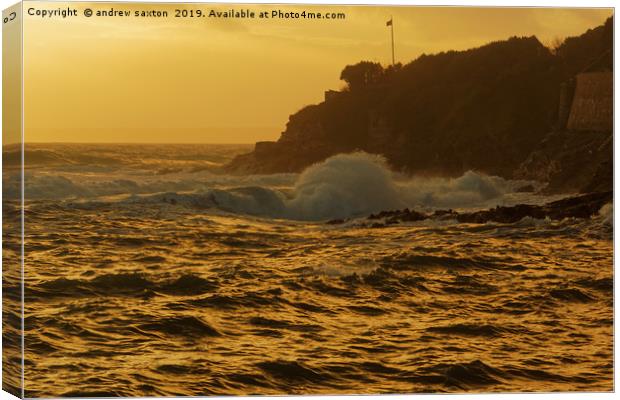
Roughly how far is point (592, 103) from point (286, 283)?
3.10 metres

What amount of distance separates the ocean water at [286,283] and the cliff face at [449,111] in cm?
17

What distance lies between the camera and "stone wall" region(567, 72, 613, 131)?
10664 millimetres

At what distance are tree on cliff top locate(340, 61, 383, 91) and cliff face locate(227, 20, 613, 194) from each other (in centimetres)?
1

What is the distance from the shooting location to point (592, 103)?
10641 mm

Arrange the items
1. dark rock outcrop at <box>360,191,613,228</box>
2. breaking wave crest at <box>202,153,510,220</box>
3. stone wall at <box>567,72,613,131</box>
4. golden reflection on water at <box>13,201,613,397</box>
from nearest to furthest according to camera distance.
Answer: golden reflection on water at <box>13,201,613,397</box> < breaking wave crest at <box>202,153,510,220</box> < dark rock outcrop at <box>360,191,613,228</box> < stone wall at <box>567,72,613,131</box>

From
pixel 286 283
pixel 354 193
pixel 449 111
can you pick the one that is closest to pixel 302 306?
pixel 286 283

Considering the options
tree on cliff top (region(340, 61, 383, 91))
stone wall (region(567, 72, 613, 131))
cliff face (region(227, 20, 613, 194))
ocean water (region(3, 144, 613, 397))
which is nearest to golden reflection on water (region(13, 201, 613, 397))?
ocean water (region(3, 144, 613, 397))

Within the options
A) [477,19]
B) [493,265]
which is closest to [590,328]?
[493,265]

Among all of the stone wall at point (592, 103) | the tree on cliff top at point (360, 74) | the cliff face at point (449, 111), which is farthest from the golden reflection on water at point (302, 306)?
the tree on cliff top at point (360, 74)

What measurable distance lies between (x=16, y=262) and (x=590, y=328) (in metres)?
4.70

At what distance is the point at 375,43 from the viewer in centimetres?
1014

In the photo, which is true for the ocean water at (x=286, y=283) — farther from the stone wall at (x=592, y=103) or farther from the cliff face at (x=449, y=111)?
the stone wall at (x=592, y=103)

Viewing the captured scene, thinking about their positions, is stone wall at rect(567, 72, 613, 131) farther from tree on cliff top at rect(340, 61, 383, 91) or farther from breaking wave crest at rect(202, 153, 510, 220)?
tree on cliff top at rect(340, 61, 383, 91)

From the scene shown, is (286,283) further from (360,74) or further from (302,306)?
(360,74)
